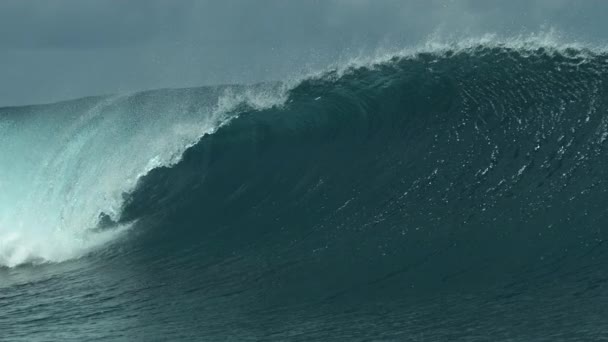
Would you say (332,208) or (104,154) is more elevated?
(104,154)

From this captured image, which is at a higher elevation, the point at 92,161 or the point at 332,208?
the point at 92,161

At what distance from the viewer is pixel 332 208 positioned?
14750mm

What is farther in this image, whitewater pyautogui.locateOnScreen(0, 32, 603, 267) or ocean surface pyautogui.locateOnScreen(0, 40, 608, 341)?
whitewater pyautogui.locateOnScreen(0, 32, 603, 267)

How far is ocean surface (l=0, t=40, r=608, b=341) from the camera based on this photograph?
398 inches

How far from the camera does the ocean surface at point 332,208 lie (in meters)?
10.1

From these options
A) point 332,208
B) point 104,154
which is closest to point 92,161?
point 104,154

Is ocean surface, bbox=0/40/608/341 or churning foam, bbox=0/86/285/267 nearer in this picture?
ocean surface, bbox=0/40/608/341

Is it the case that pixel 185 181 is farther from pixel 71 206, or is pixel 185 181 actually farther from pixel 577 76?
pixel 577 76

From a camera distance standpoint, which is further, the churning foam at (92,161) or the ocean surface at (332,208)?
the churning foam at (92,161)

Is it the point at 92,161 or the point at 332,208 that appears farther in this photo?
the point at 92,161

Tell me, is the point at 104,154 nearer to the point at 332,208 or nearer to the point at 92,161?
the point at 92,161

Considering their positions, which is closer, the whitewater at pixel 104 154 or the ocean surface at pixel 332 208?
the ocean surface at pixel 332 208

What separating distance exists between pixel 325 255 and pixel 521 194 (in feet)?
11.5

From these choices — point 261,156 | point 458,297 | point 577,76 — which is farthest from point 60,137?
point 458,297
